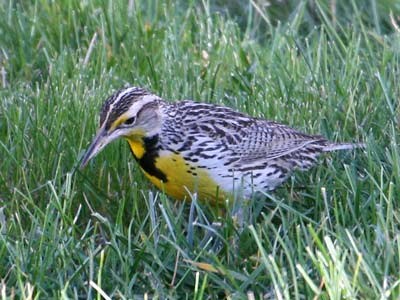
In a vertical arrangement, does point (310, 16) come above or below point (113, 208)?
above

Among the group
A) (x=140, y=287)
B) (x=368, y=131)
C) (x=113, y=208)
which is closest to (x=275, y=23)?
(x=368, y=131)

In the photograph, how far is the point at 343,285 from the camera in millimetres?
3752

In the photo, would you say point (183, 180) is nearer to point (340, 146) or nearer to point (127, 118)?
point (127, 118)

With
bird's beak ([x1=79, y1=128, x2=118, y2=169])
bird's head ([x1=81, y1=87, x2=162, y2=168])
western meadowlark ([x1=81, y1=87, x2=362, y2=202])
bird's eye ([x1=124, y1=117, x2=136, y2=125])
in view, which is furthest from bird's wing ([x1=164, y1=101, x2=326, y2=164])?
bird's beak ([x1=79, y1=128, x2=118, y2=169])

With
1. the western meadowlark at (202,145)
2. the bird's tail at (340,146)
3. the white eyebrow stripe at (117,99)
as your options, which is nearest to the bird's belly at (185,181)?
the western meadowlark at (202,145)

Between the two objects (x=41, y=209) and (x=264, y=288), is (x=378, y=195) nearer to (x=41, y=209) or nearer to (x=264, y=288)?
Result: (x=264, y=288)

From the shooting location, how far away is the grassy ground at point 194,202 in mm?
4141

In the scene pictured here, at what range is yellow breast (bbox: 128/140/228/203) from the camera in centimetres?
497

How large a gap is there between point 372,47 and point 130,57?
50.1 inches

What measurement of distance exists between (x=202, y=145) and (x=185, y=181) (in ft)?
0.68

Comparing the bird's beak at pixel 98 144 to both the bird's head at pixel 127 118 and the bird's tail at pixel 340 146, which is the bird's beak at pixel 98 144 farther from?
the bird's tail at pixel 340 146

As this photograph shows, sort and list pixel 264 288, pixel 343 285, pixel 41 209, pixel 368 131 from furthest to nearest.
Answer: pixel 368 131 < pixel 41 209 < pixel 264 288 < pixel 343 285

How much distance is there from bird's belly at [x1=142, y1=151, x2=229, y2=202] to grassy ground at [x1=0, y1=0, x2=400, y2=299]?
0.28ft

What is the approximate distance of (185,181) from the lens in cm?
500
